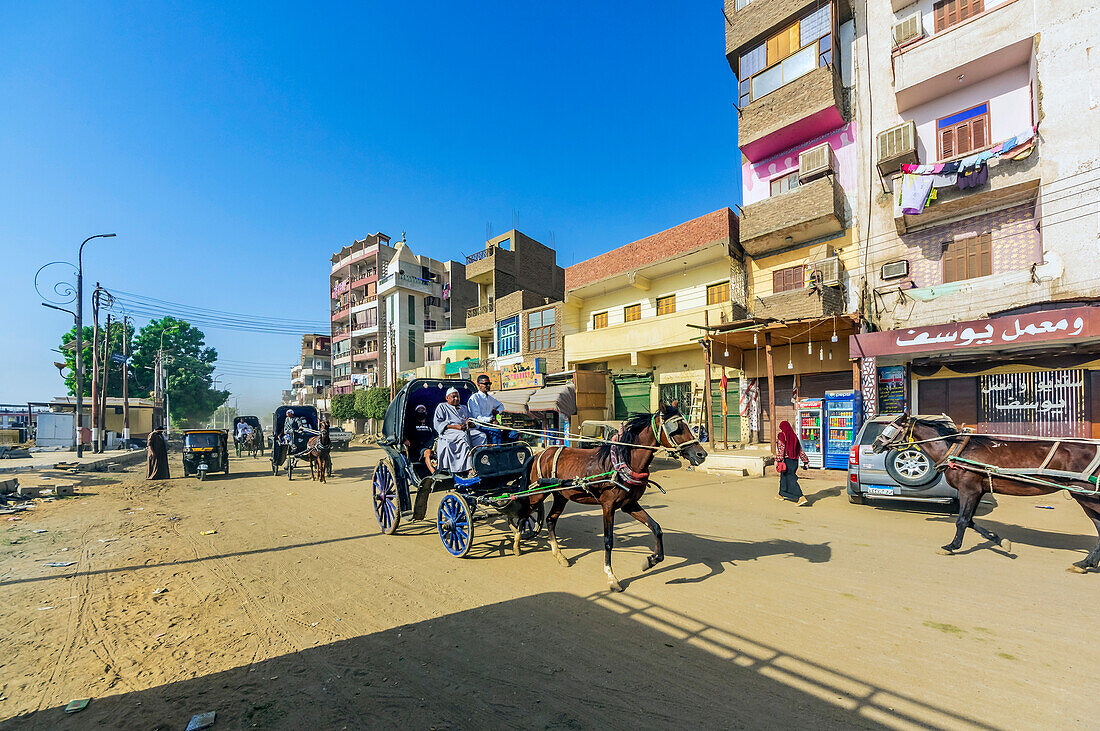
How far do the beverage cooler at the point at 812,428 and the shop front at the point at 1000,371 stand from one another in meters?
1.31

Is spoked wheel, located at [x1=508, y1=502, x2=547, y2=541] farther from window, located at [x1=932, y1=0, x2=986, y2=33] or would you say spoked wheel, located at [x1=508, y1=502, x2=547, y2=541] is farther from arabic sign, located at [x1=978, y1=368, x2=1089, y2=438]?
window, located at [x1=932, y1=0, x2=986, y2=33]

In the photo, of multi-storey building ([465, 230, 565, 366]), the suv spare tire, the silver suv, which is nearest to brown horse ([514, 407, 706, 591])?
the silver suv

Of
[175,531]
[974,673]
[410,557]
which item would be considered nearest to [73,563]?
[175,531]

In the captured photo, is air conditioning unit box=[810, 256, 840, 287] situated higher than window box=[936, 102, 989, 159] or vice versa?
→ window box=[936, 102, 989, 159]

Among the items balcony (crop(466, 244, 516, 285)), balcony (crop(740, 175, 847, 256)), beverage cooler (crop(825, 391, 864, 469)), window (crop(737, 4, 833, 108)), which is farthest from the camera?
balcony (crop(466, 244, 516, 285))

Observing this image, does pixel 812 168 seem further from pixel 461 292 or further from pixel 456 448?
pixel 461 292

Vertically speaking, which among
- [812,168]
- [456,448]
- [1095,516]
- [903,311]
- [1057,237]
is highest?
[812,168]

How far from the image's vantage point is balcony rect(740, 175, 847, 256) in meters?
15.1

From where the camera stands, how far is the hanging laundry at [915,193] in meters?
13.1

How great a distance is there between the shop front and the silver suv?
4.80 m

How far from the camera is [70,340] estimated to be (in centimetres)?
4372

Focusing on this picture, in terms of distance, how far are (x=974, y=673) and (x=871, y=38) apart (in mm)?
19771

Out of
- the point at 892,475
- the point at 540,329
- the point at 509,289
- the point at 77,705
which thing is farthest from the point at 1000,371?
the point at 509,289

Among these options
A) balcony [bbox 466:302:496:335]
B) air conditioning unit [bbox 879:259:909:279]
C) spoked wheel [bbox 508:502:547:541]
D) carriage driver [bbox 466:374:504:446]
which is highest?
balcony [bbox 466:302:496:335]
